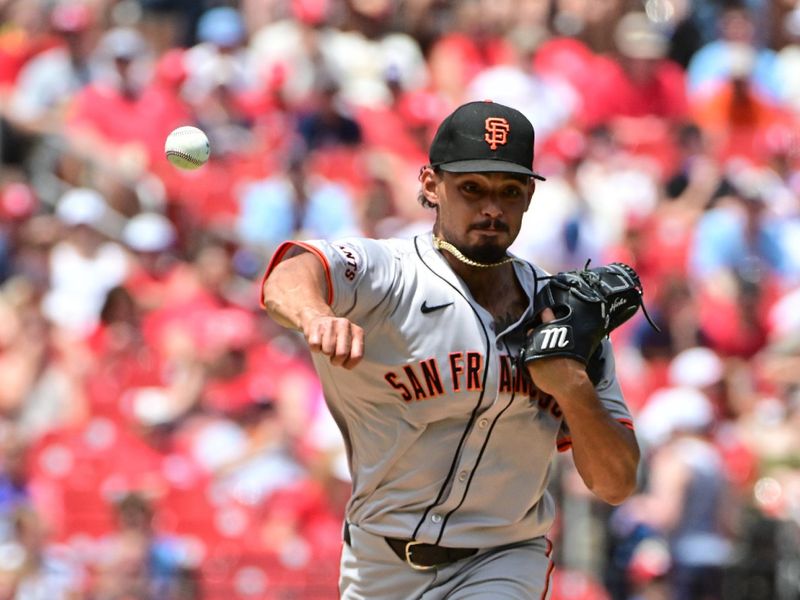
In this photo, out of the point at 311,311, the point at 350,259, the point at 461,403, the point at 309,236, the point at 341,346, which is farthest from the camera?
the point at 309,236

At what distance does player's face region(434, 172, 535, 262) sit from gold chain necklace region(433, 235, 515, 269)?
1cm

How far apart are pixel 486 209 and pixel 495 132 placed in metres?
Answer: 0.22

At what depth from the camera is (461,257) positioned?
14.4 ft

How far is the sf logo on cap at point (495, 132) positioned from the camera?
4.31 metres

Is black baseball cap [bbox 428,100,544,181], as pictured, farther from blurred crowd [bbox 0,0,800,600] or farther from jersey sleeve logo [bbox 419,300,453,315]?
blurred crowd [bbox 0,0,800,600]

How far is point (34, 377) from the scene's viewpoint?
9836 millimetres

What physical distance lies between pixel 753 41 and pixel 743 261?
279cm

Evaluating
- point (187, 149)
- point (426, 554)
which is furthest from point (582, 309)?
point (187, 149)

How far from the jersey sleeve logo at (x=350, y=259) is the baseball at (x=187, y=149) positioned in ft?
2.66

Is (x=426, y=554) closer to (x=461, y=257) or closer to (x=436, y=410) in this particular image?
(x=436, y=410)

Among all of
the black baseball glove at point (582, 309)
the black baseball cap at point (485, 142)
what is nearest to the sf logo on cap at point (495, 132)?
the black baseball cap at point (485, 142)

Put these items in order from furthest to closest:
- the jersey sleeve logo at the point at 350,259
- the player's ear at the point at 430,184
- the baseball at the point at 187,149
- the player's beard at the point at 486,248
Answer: the baseball at the point at 187,149
the player's ear at the point at 430,184
the player's beard at the point at 486,248
the jersey sleeve logo at the point at 350,259

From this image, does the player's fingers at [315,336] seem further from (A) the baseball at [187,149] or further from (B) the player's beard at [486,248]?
(A) the baseball at [187,149]

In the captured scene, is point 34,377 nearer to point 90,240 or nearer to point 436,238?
point 90,240
